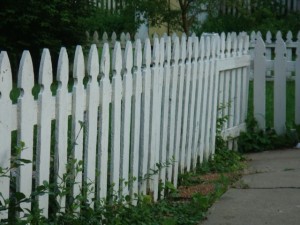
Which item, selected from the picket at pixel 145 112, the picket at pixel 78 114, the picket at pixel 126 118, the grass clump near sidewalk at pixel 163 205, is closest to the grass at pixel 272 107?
the grass clump near sidewalk at pixel 163 205

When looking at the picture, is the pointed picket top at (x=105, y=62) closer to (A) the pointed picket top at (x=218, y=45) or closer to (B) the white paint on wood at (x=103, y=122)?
(B) the white paint on wood at (x=103, y=122)

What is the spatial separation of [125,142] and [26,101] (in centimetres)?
149

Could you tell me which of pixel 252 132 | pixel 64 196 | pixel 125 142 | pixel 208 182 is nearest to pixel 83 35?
pixel 252 132

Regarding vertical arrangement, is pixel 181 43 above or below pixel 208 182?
above

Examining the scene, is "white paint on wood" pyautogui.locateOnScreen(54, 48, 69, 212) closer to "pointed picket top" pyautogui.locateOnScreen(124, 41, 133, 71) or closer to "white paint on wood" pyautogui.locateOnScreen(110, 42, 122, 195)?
"white paint on wood" pyautogui.locateOnScreen(110, 42, 122, 195)

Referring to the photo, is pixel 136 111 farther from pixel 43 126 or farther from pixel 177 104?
pixel 43 126

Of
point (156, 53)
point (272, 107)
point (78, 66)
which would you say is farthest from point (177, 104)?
point (272, 107)

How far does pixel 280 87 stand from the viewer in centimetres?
Answer: 904

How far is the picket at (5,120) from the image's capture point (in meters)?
4.11

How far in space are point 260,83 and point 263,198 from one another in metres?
2.89

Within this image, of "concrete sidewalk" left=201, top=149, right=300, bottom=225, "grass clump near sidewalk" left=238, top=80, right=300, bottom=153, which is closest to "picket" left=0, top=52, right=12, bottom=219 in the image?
"concrete sidewalk" left=201, top=149, right=300, bottom=225

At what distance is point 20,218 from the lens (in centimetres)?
429

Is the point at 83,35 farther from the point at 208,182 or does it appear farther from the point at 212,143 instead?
the point at 208,182

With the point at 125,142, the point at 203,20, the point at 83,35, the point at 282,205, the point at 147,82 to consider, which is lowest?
the point at 282,205
